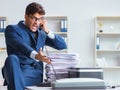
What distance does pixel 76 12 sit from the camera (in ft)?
18.0

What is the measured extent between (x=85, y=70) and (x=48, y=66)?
32 centimetres

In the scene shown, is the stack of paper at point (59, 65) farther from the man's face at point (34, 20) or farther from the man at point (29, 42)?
the man's face at point (34, 20)

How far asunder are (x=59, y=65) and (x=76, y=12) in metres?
3.60

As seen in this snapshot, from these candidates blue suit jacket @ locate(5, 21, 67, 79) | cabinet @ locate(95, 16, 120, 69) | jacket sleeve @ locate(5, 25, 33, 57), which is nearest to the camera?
jacket sleeve @ locate(5, 25, 33, 57)

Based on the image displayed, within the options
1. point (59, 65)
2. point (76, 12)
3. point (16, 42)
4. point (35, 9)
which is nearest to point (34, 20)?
point (35, 9)

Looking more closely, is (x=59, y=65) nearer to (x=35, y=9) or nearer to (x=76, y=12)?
(x=35, y=9)

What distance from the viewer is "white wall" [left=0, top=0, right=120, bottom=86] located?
17.9ft

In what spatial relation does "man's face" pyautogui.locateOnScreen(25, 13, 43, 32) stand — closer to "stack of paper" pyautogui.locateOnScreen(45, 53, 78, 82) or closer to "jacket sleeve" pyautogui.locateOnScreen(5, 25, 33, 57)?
"jacket sleeve" pyautogui.locateOnScreen(5, 25, 33, 57)

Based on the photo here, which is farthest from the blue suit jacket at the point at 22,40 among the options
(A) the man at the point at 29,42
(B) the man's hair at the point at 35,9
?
(B) the man's hair at the point at 35,9

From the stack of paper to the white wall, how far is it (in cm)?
342

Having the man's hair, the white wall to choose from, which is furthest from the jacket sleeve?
the white wall

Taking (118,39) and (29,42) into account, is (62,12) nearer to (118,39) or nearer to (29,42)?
(118,39)

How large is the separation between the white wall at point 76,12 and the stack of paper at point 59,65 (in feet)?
11.2

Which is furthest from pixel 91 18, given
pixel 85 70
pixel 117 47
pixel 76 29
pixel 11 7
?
pixel 85 70
